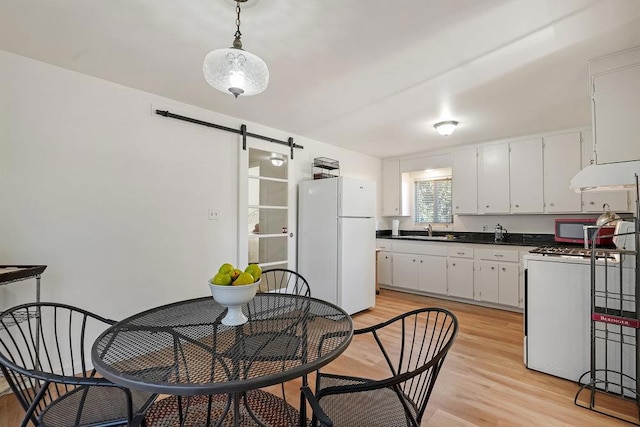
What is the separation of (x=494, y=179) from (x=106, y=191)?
4582 mm

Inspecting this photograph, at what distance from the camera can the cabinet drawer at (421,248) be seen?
4418 millimetres

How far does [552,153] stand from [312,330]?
13.3 feet

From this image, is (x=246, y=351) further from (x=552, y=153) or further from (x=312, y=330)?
(x=552, y=153)

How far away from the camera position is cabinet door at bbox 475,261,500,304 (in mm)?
3922

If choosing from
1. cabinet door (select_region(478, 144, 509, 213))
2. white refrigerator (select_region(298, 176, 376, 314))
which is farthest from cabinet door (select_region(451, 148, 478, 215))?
white refrigerator (select_region(298, 176, 376, 314))

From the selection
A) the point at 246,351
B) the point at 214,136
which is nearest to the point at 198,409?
the point at 246,351

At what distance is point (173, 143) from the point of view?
284 centimetres

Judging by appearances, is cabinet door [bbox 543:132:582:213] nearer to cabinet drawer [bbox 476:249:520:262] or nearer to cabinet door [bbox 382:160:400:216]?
cabinet drawer [bbox 476:249:520:262]

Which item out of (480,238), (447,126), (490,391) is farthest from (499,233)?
(490,391)

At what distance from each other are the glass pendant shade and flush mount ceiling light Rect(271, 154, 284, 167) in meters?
2.19

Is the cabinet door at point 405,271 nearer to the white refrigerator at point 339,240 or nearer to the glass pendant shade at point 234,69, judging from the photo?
the white refrigerator at point 339,240

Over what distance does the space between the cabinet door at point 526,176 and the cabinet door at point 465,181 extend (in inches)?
18.3

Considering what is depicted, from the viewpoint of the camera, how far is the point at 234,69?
4.84 feet

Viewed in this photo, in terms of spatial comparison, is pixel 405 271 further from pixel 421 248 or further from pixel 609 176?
pixel 609 176
